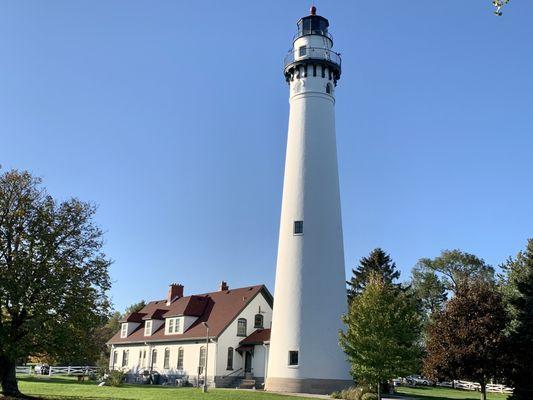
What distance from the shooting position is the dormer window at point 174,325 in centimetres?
4389

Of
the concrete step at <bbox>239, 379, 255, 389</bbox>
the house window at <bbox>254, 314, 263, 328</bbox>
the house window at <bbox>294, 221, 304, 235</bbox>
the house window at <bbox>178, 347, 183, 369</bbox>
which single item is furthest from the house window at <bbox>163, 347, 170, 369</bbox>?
the house window at <bbox>294, 221, 304, 235</bbox>

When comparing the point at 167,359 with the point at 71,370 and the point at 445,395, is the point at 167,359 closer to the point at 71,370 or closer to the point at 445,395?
the point at 71,370

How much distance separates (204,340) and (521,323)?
2233cm

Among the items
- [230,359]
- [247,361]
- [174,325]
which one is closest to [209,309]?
[174,325]

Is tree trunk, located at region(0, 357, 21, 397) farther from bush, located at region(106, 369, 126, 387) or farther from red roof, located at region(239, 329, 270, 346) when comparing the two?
red roof, located at region(239, 329, 270, 346)

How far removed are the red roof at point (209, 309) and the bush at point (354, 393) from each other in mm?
12941

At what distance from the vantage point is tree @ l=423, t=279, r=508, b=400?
75.0 feet

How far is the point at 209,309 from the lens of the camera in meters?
44.2

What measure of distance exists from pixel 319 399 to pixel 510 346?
872 centimetres

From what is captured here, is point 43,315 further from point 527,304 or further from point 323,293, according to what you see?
point 527,304

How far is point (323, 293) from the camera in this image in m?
30.1

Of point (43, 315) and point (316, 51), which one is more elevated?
point (316, 51)

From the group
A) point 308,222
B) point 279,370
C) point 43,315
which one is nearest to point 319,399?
point 279,370

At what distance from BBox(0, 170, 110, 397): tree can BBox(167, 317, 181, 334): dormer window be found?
2077 centimetres
